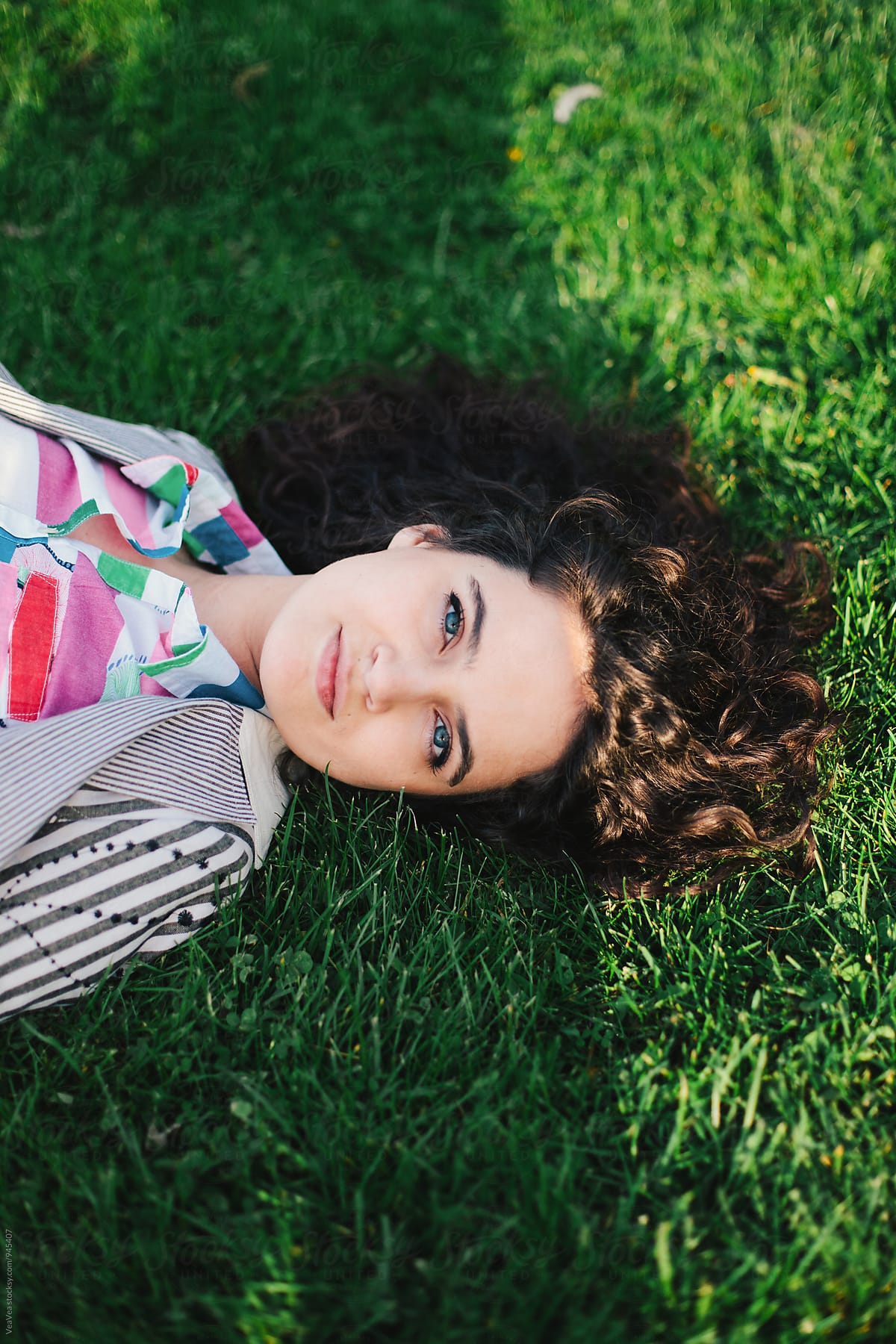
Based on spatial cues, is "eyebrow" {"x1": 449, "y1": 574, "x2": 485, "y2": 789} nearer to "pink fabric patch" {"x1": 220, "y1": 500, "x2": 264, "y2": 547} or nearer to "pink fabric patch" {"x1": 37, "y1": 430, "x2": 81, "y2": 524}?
"pink fabric patch" {"x1": 220, "y1": 500, "x2": 264, "y2": 547}

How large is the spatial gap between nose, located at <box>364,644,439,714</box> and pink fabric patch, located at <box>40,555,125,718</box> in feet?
2.47

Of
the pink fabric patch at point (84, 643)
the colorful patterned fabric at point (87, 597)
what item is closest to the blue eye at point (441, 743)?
the colorful patterned fabric at point (87, 597)

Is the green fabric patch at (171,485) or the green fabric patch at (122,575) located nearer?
the green fabric patch at (122,575)

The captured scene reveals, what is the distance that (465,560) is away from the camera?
2514mm

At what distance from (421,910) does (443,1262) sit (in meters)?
0.87

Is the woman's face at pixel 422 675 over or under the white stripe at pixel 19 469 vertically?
under

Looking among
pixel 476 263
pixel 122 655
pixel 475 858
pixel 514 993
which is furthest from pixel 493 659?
pixel 476 263

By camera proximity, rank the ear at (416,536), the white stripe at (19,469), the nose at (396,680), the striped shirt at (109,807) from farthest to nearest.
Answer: the ear at (416,536) < the white stripe at (19,469) < the nose at (396,680) < the striped shirt at (109,807)

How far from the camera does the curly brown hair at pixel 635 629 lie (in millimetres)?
2545

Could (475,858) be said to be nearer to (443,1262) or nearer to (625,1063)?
(625,1063)

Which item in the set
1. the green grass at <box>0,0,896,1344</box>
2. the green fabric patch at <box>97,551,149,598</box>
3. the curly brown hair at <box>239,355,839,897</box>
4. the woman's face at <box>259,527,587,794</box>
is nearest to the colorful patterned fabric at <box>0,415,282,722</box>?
the green fabric patch at <box>97,551,149,598</box>

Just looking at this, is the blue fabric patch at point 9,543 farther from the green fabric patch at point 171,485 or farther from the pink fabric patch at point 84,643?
the green fabric patch at point 171,485

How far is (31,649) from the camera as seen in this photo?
7.61ft

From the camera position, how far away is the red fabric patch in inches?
90.0
